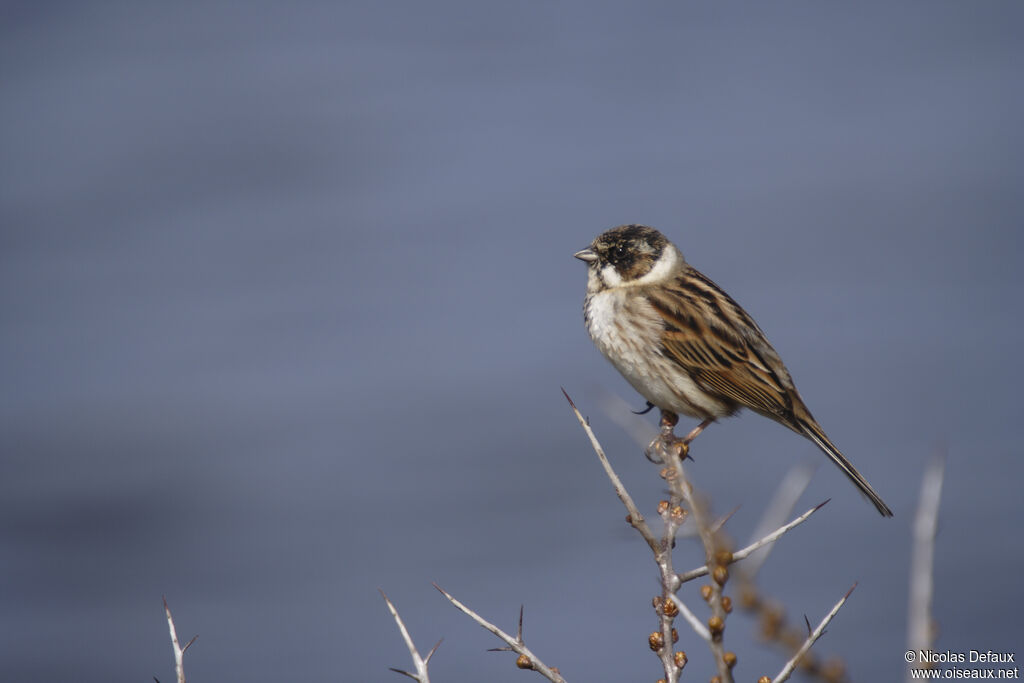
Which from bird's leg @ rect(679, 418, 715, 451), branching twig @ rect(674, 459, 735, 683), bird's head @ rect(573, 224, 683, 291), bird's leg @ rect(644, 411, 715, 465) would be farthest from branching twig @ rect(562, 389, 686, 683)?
bird's head @ rect(573, 224, 683, 291)

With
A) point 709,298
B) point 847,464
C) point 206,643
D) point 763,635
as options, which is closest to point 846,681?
point 763,635

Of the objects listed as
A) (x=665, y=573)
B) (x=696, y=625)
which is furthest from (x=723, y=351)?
(x=696, y=625)

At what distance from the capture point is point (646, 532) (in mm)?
3043

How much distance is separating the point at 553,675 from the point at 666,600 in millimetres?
353

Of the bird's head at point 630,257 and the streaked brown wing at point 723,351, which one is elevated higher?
the bird's head at point 630,257

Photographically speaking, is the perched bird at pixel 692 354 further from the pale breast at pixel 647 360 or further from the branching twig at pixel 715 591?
the branching twig at pixel 715 591

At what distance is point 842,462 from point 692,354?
3.14ft

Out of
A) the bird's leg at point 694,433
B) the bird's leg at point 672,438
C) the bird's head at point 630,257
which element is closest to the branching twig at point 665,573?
the bird's leg at point 672,438

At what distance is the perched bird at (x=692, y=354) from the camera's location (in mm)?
5828

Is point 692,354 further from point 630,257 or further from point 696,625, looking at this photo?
point 696,625

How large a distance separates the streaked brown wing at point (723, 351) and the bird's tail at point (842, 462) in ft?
0.36

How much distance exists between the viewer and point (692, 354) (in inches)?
231

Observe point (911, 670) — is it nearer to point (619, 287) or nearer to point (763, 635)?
point (763, 635)

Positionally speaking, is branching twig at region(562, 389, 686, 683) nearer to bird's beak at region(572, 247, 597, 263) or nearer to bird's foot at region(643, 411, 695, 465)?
bird's foot at region(643, 411, 695, 465)
